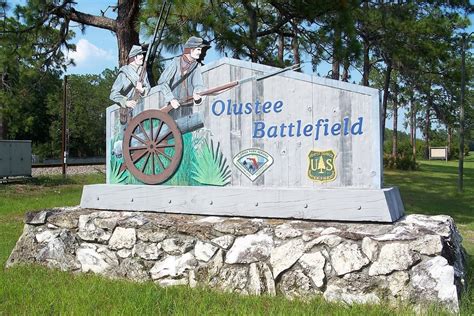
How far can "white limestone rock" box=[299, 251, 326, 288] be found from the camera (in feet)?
15.0

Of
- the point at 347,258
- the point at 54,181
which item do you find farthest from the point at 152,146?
the point at 54,181

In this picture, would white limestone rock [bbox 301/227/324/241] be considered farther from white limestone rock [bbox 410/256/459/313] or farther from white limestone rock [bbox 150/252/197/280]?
white limestone rock [bbox 150/252/197/280]

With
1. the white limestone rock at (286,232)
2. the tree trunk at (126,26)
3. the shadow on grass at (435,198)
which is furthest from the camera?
the shadow on grass at (435,198)

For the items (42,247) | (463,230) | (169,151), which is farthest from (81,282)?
(463,230)

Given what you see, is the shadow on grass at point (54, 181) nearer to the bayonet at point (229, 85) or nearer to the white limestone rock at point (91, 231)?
the white limestone rock at point (91, 231)

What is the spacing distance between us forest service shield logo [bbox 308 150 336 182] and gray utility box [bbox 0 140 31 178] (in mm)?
18442

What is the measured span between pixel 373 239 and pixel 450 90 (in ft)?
68.5

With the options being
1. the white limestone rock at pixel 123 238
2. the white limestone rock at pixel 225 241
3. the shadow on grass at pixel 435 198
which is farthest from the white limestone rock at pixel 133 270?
the shadow on grass at pixel 435 198

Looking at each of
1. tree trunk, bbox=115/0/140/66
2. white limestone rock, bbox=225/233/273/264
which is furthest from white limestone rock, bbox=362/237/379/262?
tree trunk, bbox=115/0/140/66

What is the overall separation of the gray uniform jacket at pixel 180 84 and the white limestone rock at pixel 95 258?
171 cm

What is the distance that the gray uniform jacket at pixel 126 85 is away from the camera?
6031 mm

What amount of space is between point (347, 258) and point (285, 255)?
550 millimetres

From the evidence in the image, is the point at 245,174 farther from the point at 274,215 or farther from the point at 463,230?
the point at 463,230

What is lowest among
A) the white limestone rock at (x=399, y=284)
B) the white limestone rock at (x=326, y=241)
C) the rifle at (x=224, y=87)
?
the white limestone rock at (x=399, y=284)
